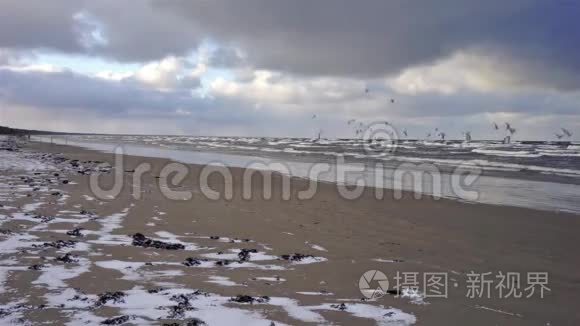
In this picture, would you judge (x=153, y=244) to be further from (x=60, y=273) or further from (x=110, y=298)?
(x=110, y=298)

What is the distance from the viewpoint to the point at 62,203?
999 centimetres

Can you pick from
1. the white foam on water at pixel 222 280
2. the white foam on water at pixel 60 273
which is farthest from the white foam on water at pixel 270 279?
the white foam on water at pixel 60 273

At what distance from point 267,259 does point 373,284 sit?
164 centimetres

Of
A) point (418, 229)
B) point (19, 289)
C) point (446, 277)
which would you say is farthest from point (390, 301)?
point (418, 229)

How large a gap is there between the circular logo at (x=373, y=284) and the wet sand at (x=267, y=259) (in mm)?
89

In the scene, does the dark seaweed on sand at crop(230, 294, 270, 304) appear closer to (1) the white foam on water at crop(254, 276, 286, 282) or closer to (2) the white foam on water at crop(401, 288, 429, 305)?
(1) the white foam on water at crop(254, 276, 286, 282)

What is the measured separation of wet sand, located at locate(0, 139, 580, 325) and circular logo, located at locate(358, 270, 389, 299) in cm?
9

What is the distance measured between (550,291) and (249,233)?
476 centimetres

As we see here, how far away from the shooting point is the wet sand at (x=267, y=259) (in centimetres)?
437

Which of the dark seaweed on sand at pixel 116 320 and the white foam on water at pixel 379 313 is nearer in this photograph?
the dark seaweed on sand at pixel 116 320

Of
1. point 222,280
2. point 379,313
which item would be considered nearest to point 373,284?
point 379,313

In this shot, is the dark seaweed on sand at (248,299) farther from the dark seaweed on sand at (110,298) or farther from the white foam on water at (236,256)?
the white foam on water at (236,256)

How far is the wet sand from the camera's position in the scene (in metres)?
4.37

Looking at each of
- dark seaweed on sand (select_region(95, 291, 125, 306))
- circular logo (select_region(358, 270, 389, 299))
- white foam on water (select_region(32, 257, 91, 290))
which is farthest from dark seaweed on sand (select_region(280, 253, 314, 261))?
white foam on water (select_region(32, 257, 91, 290))
